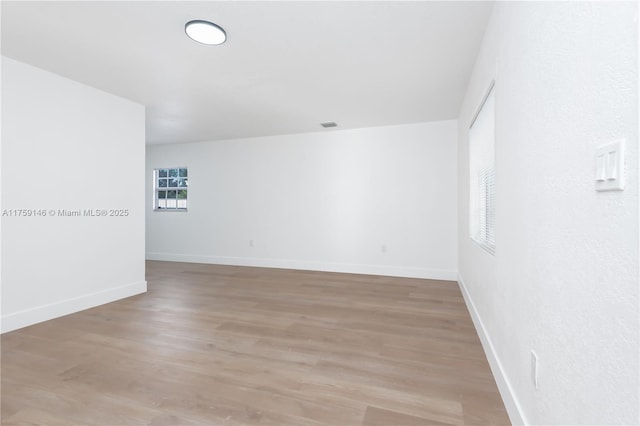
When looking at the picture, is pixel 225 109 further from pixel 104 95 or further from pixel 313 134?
pixel 313 134

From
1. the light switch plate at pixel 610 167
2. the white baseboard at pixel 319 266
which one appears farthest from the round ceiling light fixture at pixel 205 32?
the white baseboard at pixel 319 266

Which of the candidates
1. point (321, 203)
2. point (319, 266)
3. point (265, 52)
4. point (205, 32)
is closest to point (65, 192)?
point (205, 32)

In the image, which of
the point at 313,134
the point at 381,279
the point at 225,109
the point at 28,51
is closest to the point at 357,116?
the point at 313,134

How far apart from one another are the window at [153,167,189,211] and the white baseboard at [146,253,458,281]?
3.59 feet

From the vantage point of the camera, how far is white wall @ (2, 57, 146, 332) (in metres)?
2.93

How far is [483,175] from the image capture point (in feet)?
9.32

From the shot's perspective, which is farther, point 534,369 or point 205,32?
point 205,32

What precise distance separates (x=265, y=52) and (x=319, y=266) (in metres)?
3.87

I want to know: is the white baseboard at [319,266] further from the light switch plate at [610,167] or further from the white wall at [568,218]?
the light switch plate at [610,167]

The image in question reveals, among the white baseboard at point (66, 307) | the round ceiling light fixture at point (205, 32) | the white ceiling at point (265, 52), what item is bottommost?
the white baseboard at point (66, 307)

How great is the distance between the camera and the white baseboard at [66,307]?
9.52 ft

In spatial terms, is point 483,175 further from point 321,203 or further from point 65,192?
point 65,192

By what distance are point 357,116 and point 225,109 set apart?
1920mm

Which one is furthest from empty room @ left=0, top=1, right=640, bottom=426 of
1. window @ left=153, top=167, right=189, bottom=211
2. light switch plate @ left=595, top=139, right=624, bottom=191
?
window @ left=153, top=167, right=189, bottom=211
